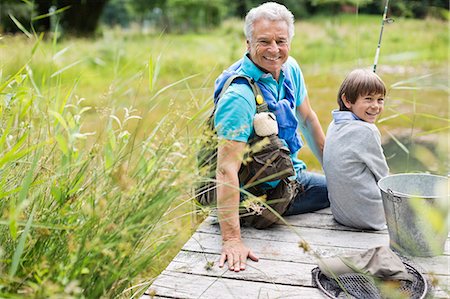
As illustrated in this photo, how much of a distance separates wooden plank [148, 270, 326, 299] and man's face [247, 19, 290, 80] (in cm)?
105

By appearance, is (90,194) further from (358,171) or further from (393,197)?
(358,171)

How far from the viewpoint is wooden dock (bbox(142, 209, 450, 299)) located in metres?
2.27

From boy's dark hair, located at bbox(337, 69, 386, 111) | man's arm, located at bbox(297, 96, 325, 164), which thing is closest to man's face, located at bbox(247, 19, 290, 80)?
boy's dark hair, located at bbox(337, 69, 386, 111)

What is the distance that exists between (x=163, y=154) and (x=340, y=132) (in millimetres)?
1247

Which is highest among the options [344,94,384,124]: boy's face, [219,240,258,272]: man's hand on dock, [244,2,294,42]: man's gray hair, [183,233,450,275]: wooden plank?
[244,2,294,42]: man's gray hair

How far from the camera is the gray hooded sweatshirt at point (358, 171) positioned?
287cm

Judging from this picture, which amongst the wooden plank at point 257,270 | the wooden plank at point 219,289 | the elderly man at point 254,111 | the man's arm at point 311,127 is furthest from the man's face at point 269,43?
the wooden plank at point 219,289

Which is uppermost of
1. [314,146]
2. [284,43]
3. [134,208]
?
[284,43]

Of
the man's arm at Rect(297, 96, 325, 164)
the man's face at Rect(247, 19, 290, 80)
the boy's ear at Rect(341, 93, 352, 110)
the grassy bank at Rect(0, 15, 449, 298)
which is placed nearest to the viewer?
the grassy bank at Rect(0, 15, 449, 298)

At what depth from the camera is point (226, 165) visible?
259 centimetres

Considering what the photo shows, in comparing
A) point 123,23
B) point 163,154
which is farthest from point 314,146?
point 123,23

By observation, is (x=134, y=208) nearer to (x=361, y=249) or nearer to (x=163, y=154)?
(x=163, y=154)

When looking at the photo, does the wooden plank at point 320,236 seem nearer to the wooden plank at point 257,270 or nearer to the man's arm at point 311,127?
the wooden plank at point 257,270

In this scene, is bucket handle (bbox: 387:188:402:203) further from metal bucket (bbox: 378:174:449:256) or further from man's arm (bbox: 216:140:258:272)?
man's arm (bbox: 216:140:258:272)
